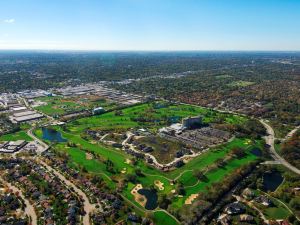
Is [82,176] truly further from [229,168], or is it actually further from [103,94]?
[103,94]

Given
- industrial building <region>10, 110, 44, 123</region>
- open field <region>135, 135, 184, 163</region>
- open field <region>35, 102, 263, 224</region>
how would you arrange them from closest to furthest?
open field <region>35, 102, 263, 224</region>, open field <region>135, 135, 184, 163</region>, industrial building <region>10, 110, 44, 123</region>

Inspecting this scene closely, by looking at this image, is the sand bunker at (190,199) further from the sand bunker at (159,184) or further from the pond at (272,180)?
the pond at (272,180)

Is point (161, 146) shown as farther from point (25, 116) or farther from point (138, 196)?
point (25, 116)

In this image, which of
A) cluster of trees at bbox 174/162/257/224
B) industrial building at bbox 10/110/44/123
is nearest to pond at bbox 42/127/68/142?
industrial building at bbox 10/110/44/123

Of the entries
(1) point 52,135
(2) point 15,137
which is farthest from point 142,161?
(2) point 15,137

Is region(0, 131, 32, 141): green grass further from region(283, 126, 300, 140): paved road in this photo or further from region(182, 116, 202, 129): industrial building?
region(283, 126, 300, 140): paved road

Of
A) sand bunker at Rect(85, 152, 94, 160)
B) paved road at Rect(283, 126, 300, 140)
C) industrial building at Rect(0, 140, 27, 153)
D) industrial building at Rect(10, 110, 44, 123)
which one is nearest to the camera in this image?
sand bunker at Rect(85, 152, 94, 160)
